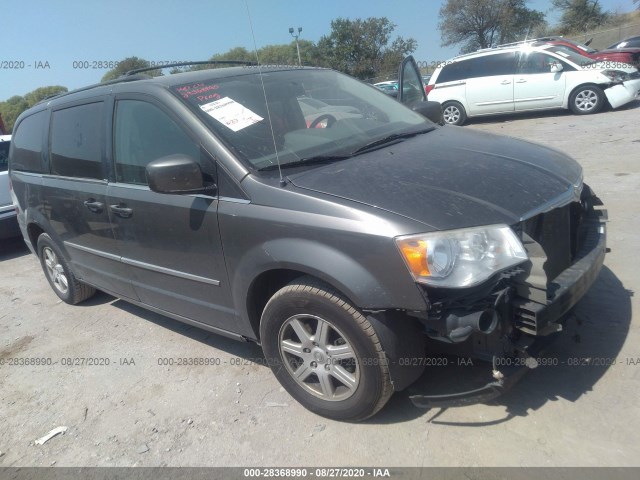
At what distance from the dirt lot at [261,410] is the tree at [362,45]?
3659 cm

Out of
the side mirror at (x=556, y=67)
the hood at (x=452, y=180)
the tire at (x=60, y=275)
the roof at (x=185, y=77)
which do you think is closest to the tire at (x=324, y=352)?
the hood at (x=452, y=180)

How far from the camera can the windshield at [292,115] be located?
303cm

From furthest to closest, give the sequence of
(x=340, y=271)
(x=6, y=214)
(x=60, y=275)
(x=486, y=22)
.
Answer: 1. (x=486, y=22)
2. (x=6, y=214)
3. (x=60, y=275)
4. (x=340, y=271)

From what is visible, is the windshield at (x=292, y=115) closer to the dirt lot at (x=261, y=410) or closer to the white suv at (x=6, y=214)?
the dirt lot at (x=261, y=410)

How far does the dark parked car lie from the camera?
2.35 m

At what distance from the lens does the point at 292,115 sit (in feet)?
11.2

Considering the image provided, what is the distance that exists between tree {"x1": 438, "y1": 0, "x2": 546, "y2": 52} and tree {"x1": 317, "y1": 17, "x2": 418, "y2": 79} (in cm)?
392

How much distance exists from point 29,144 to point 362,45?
40180 millimetres

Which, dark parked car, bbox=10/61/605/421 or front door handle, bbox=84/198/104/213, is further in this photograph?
front door handle, bbox=84/198/104/213

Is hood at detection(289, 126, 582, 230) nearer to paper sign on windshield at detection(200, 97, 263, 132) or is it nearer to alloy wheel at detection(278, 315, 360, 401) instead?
paper sign on windshield at detection(200, 97, 263, 132)

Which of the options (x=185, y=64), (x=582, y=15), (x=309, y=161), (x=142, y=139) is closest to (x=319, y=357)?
(x=309, y=161)

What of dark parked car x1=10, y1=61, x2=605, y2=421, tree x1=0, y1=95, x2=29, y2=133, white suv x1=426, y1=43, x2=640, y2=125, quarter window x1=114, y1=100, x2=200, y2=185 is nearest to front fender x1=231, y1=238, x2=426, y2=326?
dark parked car x1=10, y1=61, x2=605, y2=421

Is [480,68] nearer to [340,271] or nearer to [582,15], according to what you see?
[340,271]

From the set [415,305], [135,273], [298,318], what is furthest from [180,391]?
[415,305]
